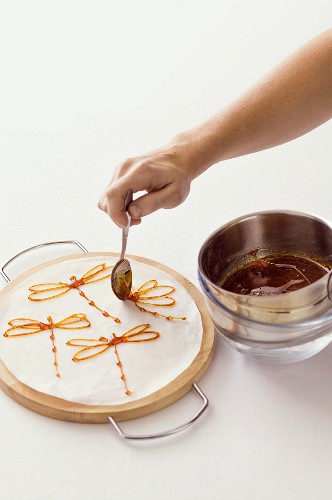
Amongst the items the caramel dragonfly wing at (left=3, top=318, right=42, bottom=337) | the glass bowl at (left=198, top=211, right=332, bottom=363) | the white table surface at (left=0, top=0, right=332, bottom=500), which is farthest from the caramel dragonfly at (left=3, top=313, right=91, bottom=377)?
the glass bowl at (left=198, top=211, right=332, bottom=363)

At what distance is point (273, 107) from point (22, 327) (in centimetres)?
55

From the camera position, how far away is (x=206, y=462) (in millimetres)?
1153

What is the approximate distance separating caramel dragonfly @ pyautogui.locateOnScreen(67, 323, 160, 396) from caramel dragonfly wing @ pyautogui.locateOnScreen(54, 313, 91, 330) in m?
0.03

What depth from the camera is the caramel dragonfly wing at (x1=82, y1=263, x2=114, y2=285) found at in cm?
143

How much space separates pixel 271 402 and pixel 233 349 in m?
0.12

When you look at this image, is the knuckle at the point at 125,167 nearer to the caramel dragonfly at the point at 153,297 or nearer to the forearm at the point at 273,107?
the forearm at the point at 273,107

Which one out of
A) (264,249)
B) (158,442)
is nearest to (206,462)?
(158,442)

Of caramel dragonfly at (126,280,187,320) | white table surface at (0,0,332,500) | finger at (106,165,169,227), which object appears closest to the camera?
white table surface at (0,0,332,500)

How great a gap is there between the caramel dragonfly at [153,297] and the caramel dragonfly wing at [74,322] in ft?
0.29

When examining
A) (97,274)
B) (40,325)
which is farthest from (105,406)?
(97,274)

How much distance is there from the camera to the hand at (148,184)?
4.19 feet

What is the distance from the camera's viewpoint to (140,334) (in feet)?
4.34

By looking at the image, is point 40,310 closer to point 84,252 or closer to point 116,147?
point 84,252

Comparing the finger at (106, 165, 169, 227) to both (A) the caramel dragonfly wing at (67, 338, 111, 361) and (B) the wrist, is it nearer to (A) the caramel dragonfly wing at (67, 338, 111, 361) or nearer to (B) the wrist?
(B) the wrist
